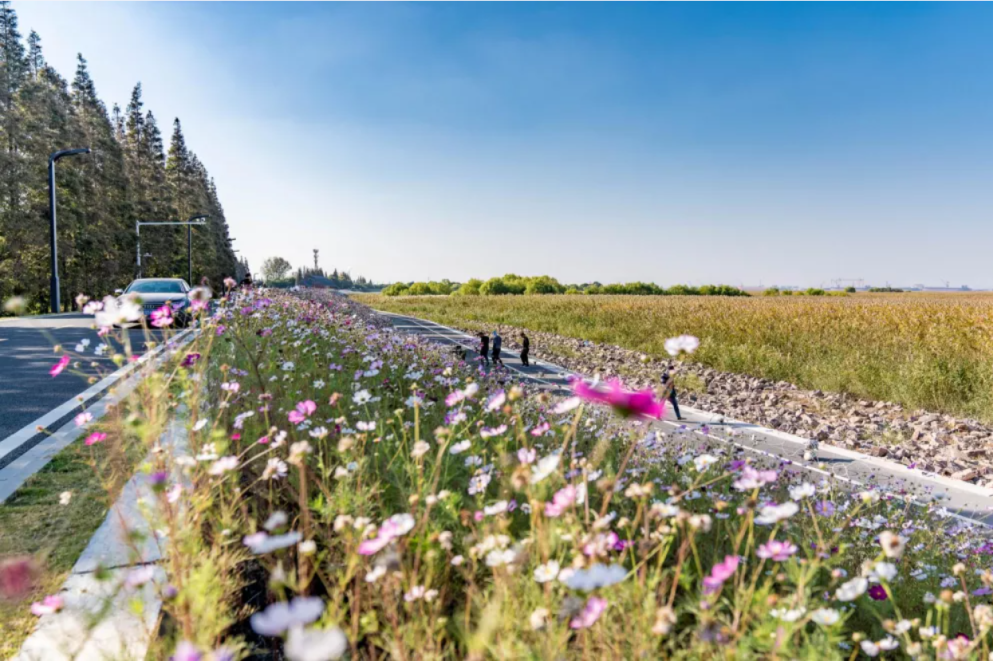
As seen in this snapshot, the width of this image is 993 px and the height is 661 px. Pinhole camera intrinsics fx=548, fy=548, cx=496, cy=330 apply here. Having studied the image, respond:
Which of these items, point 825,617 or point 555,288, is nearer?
point 825,617

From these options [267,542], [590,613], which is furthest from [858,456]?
[267,542]

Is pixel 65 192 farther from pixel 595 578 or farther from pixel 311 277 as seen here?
pixel 311 277

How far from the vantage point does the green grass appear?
2512mm

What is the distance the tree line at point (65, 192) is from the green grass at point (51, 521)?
110 feet

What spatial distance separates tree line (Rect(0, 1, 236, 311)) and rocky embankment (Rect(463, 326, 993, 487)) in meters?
31.6

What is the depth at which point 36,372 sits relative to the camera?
336 inches

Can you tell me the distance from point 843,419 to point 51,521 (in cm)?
1175

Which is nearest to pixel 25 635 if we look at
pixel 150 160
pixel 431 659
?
pixel 431 659

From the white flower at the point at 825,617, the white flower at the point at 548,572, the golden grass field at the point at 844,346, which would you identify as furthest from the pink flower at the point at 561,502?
the golden grass field at the point at 844,346

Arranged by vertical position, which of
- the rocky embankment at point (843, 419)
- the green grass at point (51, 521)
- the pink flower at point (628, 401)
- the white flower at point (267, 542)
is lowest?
the rocky embankment at point (843, 419)

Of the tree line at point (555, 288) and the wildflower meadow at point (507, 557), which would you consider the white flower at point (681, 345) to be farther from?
the tree line at point (555, 288)

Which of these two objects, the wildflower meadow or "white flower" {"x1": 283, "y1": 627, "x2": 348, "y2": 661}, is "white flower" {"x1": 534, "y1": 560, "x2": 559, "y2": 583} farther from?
"white flower" {"x1": 283, "y1": 627, "x2": 348, "y2": 661}

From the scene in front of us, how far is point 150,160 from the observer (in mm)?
54188

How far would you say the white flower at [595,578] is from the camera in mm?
1291
